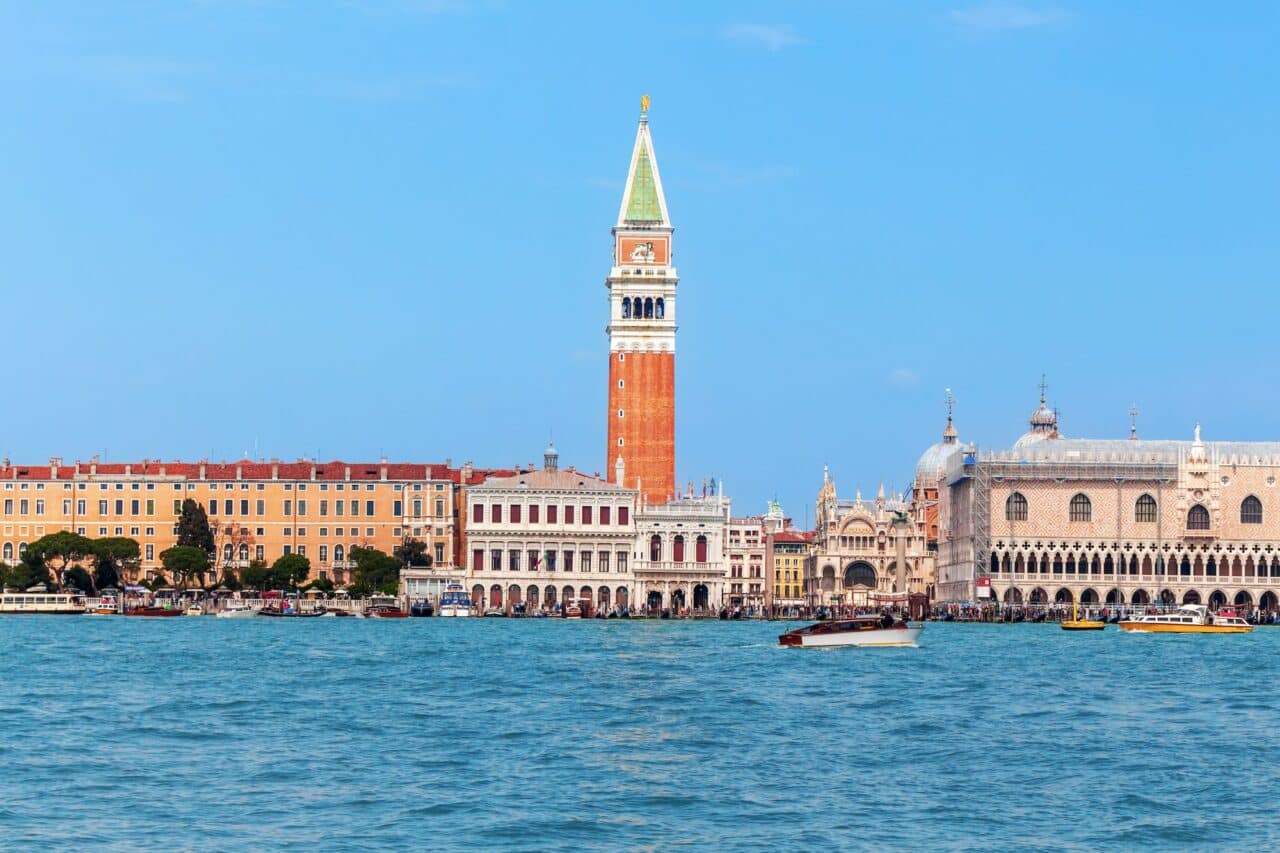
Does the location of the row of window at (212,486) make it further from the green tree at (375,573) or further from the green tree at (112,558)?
the green tree at (375,573)

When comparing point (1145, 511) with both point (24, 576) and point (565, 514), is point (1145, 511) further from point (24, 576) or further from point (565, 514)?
point (24, 576)

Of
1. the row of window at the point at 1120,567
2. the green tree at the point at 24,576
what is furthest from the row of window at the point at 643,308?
the green tree at the point at 24,576

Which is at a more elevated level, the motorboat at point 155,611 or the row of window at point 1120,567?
the row of window at point 1120,567

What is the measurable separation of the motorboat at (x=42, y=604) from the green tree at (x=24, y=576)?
435cm

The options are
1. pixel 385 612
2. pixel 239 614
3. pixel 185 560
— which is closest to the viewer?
pixel 239 614

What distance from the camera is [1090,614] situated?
99.8 metres

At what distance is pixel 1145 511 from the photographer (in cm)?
10375

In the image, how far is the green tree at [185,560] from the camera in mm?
105000

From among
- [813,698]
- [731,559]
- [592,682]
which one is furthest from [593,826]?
[731,559]

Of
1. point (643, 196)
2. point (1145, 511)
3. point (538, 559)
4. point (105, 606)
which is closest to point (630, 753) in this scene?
point (538, 559)

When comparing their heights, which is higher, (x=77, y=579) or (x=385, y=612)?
(x=77, y=579)

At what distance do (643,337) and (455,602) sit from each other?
16381 mm

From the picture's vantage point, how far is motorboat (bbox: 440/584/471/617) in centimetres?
9950

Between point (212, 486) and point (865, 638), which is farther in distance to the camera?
point (212, 486)
